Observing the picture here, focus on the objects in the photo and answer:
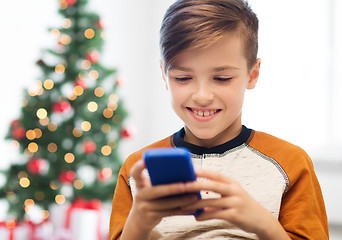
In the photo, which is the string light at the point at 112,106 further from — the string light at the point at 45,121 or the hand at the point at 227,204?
the hand at the point at 227,204

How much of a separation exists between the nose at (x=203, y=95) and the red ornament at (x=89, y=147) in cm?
186

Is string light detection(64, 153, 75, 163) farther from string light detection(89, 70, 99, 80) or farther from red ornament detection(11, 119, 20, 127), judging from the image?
string light detection(89, 70, 99, 80)

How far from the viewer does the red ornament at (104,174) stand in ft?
8.96

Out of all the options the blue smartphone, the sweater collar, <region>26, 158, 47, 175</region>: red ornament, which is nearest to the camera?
the blue smartphone

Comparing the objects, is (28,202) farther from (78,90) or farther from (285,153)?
(285,153)

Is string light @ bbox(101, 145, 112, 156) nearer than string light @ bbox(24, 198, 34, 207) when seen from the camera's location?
No

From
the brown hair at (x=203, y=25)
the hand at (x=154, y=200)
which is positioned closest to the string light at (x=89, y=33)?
the brown hair at (x=203, y=25)

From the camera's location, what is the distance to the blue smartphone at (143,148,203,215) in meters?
0.65

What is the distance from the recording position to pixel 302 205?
96 centimetres

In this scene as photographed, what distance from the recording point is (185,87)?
0.96m

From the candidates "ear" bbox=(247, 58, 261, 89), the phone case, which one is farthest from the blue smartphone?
"ear" bbox=(247, 58, 261, 89)

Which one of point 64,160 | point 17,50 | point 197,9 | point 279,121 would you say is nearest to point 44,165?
point 64,160

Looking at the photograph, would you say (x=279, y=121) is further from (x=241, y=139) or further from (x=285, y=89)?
(x=241, y=139)

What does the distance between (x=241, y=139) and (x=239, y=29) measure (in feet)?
0.92
